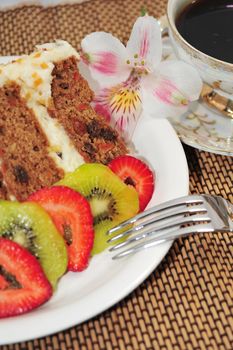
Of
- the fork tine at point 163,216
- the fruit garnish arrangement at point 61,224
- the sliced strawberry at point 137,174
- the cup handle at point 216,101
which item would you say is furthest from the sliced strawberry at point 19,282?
the cup handle at point 216,101

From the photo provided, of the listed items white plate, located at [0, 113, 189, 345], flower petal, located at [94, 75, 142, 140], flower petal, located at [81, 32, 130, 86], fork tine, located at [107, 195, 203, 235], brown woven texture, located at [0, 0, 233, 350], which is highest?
flower petal, located at [81, 32, 130, 86]

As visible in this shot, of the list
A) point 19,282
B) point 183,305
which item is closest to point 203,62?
point 183,305

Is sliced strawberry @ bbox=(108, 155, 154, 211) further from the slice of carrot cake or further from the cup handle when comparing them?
the cup handle

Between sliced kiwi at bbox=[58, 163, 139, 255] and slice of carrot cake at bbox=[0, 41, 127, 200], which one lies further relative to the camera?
slice of carrot cake at bbox=[0, 41, 127, 200]

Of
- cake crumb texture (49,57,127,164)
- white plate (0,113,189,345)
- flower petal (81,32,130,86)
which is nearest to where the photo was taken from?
white plate (0,113,189,345)

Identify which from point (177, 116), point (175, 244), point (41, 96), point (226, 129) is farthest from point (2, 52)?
point (175, 244)

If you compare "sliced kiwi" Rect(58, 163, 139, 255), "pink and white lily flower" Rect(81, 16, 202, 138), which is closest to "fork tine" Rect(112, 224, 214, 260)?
"sliced kiwi" Rect(58, 163, 139, 255)

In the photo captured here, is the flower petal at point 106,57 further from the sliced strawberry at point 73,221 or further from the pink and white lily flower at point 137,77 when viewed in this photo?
the sliced strawberry at point 73,221

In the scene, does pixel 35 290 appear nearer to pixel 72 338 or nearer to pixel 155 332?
pixel 72 338
